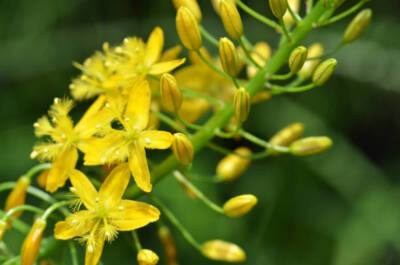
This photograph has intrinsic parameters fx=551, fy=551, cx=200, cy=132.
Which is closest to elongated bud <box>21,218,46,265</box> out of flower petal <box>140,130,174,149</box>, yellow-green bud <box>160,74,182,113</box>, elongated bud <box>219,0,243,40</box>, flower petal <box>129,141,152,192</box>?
flower petal <box>129,141,152,192</box>

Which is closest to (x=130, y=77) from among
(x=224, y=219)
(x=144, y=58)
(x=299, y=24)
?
(x=144, y=58)

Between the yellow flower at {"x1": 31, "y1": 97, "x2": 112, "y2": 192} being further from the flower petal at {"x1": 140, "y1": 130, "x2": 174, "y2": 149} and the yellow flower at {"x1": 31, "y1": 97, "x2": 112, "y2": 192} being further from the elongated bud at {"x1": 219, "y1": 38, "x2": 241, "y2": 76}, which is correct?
the elongated bud at {"x1": 219, "y1": 38, "x2": 241, "y2": 76}

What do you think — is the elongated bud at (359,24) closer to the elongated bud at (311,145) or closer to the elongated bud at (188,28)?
the elongated bud at (311,145)

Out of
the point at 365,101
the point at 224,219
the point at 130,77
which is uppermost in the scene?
the point at 130,77

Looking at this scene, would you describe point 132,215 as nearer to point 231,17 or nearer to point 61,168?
point 61,168

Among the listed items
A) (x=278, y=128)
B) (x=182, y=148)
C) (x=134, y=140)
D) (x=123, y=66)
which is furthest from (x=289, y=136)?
(x=278, y=128)

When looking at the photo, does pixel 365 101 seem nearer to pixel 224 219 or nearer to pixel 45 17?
pixel 224 219

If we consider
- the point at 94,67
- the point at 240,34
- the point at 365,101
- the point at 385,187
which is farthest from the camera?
the point at 365,101
